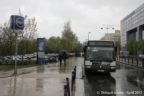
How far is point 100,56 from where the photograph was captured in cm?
1562

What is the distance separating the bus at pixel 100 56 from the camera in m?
15.2

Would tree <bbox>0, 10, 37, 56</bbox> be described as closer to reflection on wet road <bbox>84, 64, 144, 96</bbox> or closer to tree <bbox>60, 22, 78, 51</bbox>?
reflection on wet road <bbox>84, 64, 144, 96</bbox>

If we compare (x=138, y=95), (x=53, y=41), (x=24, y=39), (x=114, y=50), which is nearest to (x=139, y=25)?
(x=53, y=41)

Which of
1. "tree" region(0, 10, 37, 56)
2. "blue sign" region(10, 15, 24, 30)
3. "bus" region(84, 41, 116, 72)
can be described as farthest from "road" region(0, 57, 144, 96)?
"tree" region(0, 10, 37, 56)

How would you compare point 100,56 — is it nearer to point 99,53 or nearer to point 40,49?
point 99,53

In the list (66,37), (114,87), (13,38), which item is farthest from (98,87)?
(66,37)

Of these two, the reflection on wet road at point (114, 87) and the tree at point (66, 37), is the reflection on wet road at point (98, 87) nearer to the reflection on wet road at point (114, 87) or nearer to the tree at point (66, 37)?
the reflection on wet road at point (114, 87)

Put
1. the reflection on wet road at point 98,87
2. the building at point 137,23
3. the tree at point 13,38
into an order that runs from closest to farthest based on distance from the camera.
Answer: the reflection on wet road at point 98,87 < the tree at point 13,38 < the building at point 137,23

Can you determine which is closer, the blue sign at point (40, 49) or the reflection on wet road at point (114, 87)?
the reflection on wet road at point (114, 87)

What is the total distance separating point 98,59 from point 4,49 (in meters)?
16.4

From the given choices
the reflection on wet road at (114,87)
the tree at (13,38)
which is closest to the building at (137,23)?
the tree at (13,38)

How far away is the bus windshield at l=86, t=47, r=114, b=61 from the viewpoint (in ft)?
51.2

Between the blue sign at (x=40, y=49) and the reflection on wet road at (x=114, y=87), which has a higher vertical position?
the blue sign at (x=40, y=49)

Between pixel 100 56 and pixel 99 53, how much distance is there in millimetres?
318
